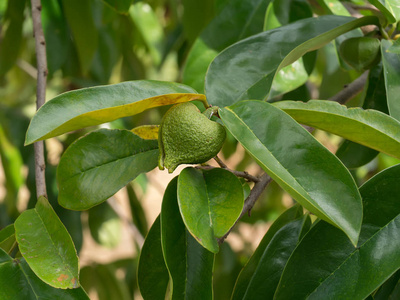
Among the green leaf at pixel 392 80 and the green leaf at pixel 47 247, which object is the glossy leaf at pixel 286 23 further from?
the green leaf at pixel 47 247

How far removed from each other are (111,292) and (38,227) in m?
1.04

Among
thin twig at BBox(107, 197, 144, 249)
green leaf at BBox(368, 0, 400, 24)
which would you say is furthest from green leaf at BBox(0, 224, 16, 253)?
thin twig at BBox(107, 197, 144, 249)

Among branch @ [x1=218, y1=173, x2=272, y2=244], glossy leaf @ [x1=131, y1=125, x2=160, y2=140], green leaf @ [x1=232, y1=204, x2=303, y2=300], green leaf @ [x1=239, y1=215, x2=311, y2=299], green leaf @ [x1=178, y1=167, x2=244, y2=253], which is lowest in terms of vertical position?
green leaf @ [x1=232, y1=204, x2=303, y2=300]

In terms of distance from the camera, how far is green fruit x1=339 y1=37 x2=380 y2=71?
720 millimetres

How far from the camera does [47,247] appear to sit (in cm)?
58

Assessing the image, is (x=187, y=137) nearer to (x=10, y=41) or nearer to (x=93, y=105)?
(x=93, y=105)

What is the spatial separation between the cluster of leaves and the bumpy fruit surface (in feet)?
0.05

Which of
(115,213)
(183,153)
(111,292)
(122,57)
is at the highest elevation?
(183,153)

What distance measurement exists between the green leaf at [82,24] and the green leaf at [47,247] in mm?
657

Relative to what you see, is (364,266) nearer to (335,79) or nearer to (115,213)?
(335,79)

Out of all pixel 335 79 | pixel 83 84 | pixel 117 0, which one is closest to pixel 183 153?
pixel 117 0

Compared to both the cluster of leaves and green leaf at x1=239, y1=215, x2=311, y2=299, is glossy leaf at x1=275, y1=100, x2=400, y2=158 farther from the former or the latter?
green leaf at x1=239, y1=215, x2=311, y2=299

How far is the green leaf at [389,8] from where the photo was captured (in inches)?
26.1

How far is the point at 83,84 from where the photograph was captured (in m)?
1.55
